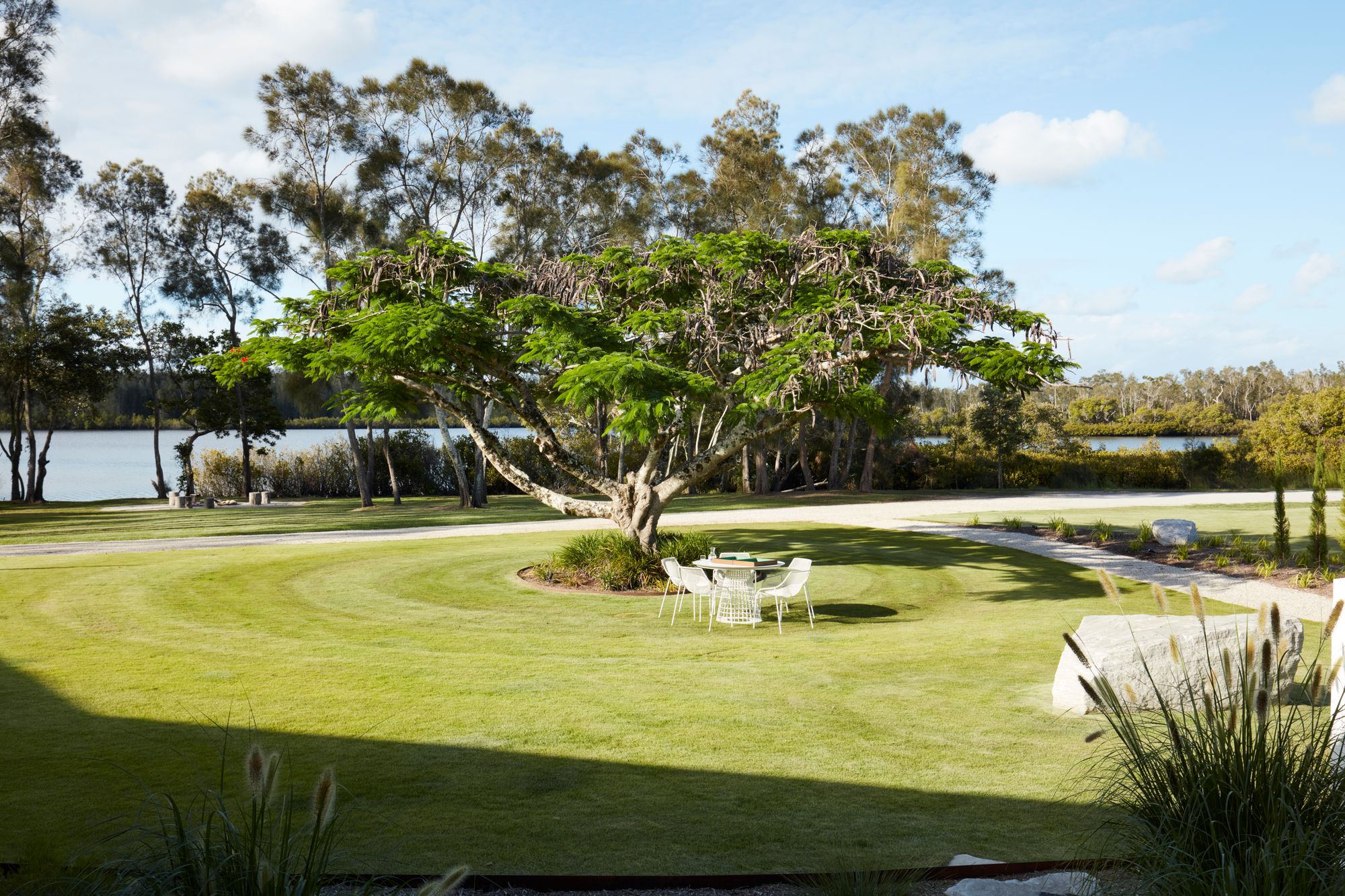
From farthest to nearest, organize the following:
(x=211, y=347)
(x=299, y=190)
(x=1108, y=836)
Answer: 1. (x=211, y=347)
2. (x=299, y=190)
3. (x=1108, y=836)

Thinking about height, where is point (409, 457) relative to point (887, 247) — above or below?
below

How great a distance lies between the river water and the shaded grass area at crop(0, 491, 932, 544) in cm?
604

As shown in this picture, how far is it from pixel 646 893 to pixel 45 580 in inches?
527

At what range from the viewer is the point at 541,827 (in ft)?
16.0

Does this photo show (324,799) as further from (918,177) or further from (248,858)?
(918,177)

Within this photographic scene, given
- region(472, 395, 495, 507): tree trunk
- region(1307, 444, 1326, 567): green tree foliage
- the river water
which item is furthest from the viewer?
the river water

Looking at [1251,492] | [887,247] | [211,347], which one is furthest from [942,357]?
[211,347]

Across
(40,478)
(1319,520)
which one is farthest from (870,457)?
(40,478)

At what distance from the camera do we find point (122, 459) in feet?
270

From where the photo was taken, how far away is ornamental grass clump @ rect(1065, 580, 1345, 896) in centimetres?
288

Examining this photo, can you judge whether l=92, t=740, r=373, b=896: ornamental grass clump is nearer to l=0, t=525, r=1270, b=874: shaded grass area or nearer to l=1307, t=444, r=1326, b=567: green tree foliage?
l=0, t=525, r=1270, b=874: shaded grass area

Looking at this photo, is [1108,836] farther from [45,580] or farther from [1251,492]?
[1251,492]

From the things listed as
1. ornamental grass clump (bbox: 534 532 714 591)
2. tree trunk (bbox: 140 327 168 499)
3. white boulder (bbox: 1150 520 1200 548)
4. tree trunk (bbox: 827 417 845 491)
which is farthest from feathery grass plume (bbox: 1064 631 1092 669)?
tree trunk (bbox: 140 327 168 499)

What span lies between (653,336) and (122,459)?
84.1 m
